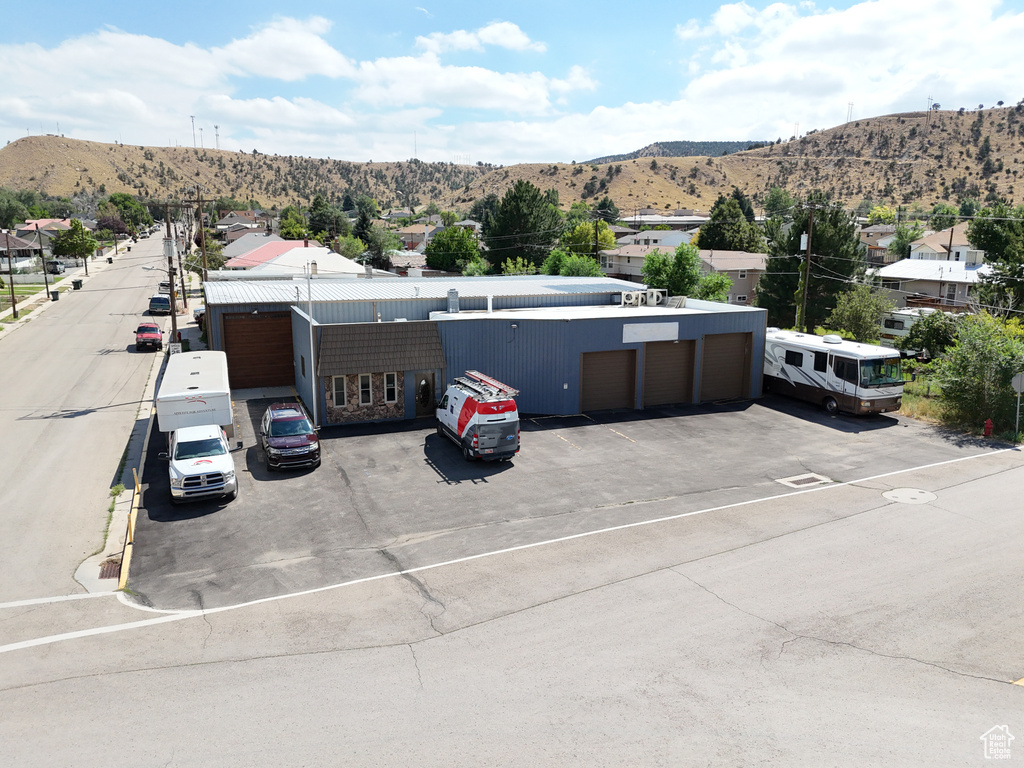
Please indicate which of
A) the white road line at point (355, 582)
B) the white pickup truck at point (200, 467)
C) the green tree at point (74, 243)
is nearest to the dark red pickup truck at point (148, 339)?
the white pickup truck at point (200, 467)

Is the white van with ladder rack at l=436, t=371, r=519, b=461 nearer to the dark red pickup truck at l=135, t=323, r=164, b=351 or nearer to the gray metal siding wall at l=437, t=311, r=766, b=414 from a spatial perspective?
the gray metal siding wall at l=437, t=311, r=766, b=414

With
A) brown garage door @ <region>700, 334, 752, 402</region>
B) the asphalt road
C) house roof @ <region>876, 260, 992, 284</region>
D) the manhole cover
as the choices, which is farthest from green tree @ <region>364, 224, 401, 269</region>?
the manhole cover

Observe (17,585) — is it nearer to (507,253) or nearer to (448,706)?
(448,706)

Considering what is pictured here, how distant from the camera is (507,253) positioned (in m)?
73.9

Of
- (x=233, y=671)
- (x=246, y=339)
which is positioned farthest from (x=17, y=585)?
(x=246, y=339)

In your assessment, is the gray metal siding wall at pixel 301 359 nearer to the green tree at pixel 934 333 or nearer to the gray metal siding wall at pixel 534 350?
the gray metal siding wall at pixel 534 350

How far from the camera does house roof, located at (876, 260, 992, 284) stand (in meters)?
56.6

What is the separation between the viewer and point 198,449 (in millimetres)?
19219

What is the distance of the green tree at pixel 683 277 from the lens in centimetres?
5244

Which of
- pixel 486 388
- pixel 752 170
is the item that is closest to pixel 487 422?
pixel 486 388

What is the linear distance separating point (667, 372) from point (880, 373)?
864 cm

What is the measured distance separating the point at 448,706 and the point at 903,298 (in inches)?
2394

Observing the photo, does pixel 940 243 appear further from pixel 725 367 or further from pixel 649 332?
pixel 649 332

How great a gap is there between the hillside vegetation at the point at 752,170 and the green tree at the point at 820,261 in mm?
110494
